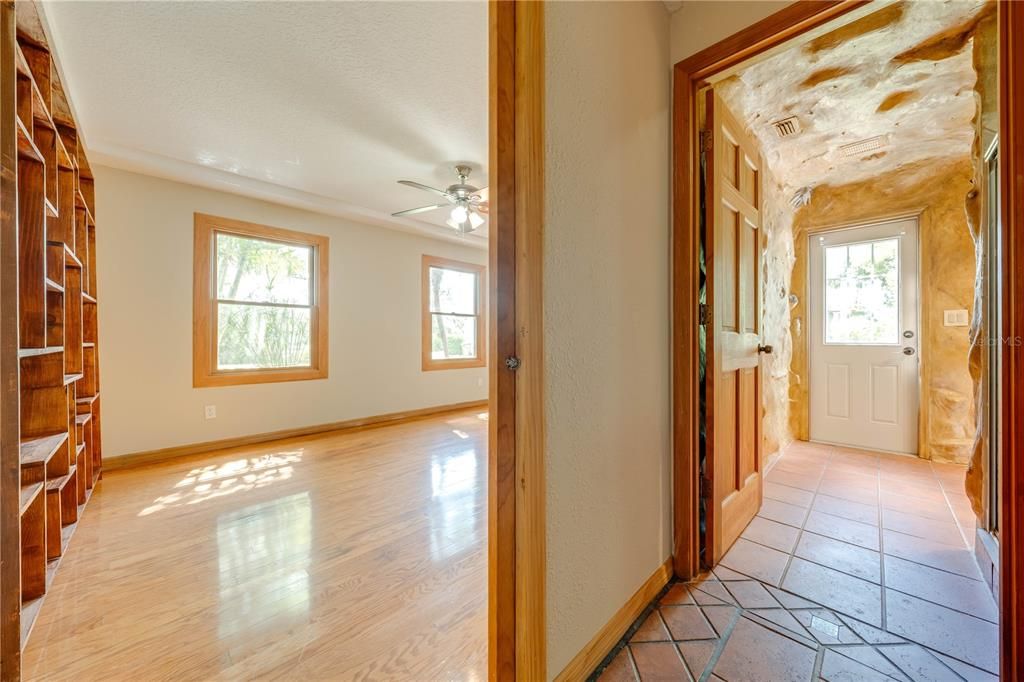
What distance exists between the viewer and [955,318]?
3.05 meters

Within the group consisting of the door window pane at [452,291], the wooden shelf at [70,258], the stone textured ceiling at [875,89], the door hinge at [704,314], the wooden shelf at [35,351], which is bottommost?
the wooden shelf at [35,351]

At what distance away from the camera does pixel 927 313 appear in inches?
125

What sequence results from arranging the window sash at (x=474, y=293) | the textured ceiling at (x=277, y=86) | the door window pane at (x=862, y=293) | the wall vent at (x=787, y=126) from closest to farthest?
the textured ceiling at (x=277, y=86), the wall vent at (x=787, y=126), the door window pane at (x=862, y=293), the window sash at (x=474, y=293)

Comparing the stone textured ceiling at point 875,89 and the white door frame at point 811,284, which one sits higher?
the stone textured ceiling at point 875,89

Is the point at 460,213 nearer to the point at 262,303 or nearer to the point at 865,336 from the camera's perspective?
the point at 262,303

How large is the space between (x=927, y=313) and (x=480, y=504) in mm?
3919

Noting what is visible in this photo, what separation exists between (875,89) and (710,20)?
1.49 metres

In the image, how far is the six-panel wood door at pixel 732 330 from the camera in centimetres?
166

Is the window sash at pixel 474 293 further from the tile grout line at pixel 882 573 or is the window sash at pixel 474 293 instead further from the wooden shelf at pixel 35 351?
the tile grout line at pixel 882 573

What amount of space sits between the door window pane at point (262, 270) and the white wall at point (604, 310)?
3.79 metres

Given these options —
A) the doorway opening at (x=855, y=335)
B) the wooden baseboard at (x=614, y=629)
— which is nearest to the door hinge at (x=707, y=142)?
the doorway opening at (x=855, y=335)

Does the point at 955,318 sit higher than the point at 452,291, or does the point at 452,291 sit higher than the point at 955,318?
the point at 452,291

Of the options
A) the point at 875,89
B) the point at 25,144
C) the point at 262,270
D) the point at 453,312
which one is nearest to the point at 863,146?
the point at 875,89

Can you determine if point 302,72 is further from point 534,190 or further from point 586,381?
point 586,381
